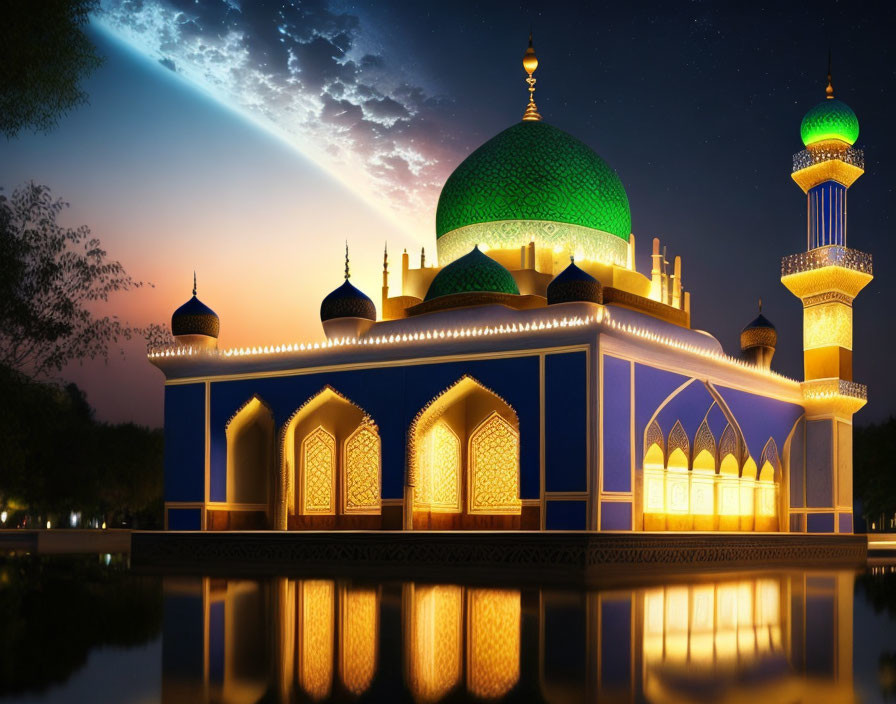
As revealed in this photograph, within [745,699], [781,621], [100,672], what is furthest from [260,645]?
[781,621]

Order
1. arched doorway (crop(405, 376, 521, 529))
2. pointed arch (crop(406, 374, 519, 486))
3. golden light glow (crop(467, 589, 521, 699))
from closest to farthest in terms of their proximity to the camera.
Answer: golden light glow (crop(467, 589, 521, 699)), pointed arch (crop(406, 374, 519, 486)), arched doorway (crop(405, 376, 521, 529))

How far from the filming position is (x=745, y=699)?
3535 millimetres

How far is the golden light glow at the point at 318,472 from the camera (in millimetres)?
14102

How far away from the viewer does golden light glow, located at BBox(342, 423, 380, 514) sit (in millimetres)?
13742

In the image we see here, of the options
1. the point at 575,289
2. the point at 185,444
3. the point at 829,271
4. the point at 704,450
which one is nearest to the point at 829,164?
the point at 829,271

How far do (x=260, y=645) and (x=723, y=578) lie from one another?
654 centimetres

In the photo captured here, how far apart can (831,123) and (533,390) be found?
8.87 meters

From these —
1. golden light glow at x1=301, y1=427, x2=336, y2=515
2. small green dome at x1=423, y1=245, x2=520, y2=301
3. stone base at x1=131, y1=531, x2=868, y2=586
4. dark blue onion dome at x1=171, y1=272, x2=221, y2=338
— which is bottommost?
stone base at x1=131, y1=531, x2=868, y2=586

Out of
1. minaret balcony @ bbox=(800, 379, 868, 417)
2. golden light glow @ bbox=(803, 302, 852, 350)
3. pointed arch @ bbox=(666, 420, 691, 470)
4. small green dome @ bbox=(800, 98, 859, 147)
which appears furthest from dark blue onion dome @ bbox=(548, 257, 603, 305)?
small green dome @ bbox=(800, 98, 859, 147)

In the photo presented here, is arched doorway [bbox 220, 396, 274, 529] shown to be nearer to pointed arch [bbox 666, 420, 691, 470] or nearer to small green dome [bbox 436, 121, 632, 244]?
small green dome [bbox 436, 121, 632, 244]

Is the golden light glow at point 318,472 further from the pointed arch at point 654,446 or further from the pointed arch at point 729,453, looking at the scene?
the pointed arch at point 729,453

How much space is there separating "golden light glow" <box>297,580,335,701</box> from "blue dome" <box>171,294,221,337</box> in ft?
24.3

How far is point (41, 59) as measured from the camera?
21.9 ft

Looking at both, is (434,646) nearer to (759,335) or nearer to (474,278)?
(474,278)
